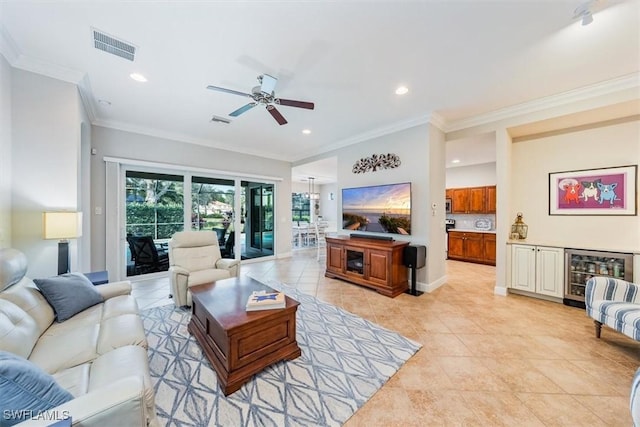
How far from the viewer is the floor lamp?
90.7 inches

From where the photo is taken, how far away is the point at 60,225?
2.35 metres

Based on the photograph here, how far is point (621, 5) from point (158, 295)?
5.80 metres

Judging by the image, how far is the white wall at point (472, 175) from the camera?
610 centimetres

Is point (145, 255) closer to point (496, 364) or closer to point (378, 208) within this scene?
point (378, 208)

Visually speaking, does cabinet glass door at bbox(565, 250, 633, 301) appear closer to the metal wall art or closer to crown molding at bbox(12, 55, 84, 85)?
the metal wall art

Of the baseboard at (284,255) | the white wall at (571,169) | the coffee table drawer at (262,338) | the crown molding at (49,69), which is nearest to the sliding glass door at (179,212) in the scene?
the baseboard at (284,255)

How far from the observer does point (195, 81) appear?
280 centimetres

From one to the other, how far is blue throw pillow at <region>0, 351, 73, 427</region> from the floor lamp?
1966mm

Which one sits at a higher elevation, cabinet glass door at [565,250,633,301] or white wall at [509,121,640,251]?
white wall at [509,121,640,251]

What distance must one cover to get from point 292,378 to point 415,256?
2514 mm

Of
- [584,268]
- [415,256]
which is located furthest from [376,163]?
[584,268]

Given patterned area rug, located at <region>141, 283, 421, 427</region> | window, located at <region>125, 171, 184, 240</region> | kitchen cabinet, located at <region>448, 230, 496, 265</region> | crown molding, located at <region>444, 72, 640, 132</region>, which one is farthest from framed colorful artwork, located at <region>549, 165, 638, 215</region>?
window, located at <region>125, 171, 184, 240</region>

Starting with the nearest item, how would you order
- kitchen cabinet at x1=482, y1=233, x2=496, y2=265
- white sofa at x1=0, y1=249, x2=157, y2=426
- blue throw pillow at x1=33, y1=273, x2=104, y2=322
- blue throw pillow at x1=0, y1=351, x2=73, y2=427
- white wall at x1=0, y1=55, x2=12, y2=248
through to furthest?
blue throw pillow at x1=0, y1=351, x2=73, y2=427 → white sofa at x1=0, y1=249, x2=157, y2=426 → blue throw pillow at x1=33, y1=273, x2=104, y2=322 → white wall at x1=0, y1=55, x2=12, y2=248 → kitchen cabinet at x1=482, y1=233, x2=496, y2=265

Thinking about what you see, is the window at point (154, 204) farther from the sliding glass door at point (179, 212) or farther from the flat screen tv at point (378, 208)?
the flat screen tv at point (378, 208)
